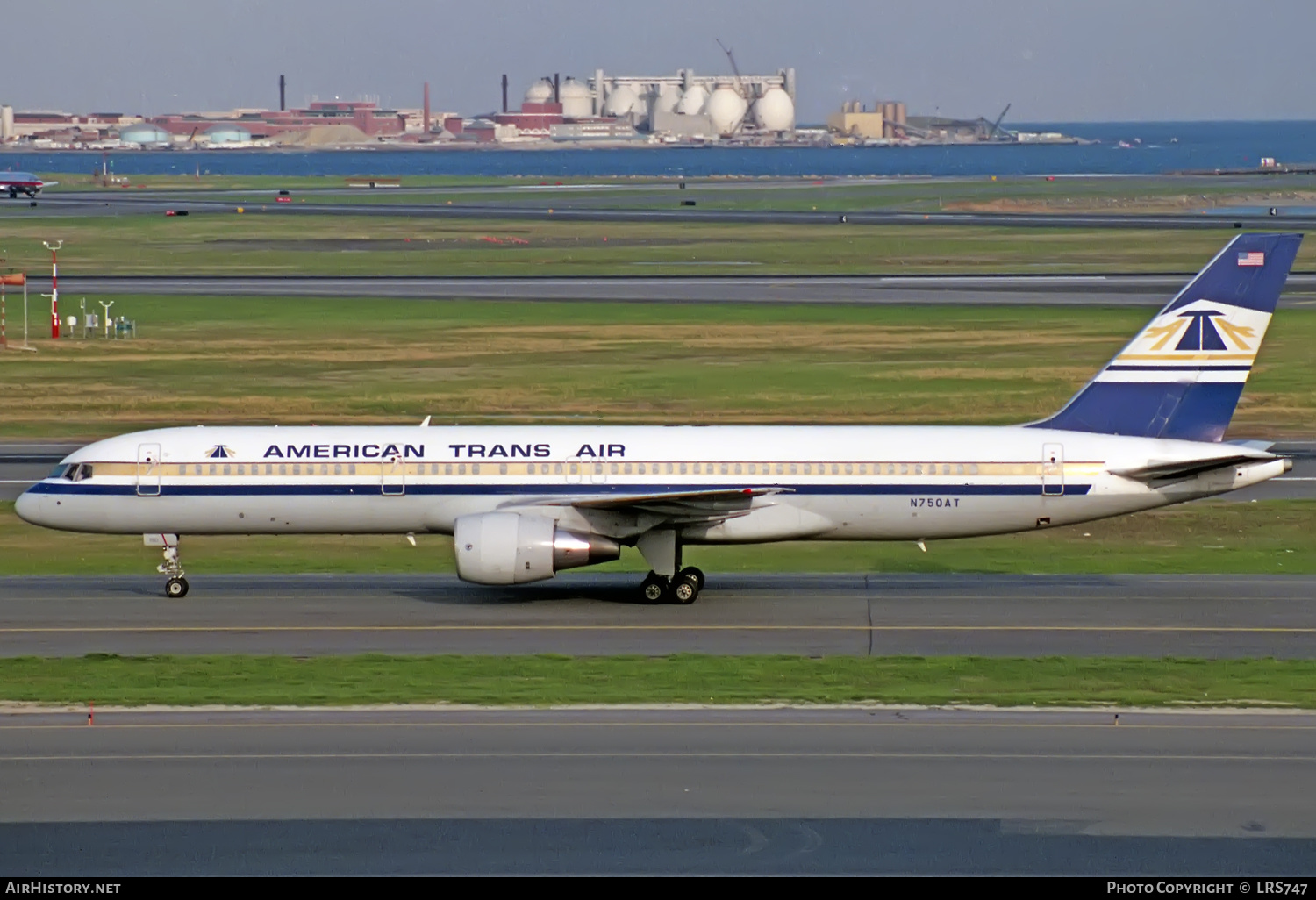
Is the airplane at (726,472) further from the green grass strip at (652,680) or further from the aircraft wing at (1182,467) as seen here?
the green grass strip at (652,680)

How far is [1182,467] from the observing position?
3712 cm

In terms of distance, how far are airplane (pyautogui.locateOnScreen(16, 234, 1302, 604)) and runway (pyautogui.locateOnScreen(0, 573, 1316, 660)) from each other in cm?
152

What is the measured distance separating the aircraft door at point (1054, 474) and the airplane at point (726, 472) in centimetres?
3

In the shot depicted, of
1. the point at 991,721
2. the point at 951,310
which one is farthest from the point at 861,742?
the point at 951,310

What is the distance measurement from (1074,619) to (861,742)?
11357 mm

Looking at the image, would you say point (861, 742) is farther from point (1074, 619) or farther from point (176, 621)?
point (176, 621)

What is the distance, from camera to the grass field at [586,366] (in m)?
65.7

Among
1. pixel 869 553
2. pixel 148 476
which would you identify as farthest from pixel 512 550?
pixel 869 553

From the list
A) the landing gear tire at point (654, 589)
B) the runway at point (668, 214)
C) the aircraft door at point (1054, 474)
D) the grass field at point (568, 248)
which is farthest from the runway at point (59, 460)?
the runway at point (668, 214)

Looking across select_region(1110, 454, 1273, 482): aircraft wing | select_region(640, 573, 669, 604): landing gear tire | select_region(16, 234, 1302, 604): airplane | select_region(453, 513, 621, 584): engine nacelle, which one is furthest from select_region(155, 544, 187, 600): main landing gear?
select_region(1110, 454, 1273, 482): aircraft wing

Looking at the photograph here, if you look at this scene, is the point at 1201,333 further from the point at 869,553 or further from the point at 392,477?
the point at 392,477

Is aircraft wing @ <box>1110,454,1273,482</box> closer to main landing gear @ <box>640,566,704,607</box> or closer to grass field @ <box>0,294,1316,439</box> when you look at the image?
main landing gear @ <box>640,566,704,607</box>

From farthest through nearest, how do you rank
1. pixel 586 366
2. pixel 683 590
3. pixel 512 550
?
pixel 586 366
pixel 683 590
pixel 512 550

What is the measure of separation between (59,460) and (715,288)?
53.4 metres
